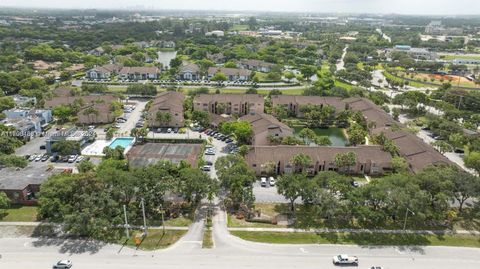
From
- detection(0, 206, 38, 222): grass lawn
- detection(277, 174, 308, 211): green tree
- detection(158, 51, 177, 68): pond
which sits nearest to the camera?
detection(277, 174, 308, 211): green tree

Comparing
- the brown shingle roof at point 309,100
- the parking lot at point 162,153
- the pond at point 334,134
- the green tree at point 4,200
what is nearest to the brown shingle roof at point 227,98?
the brown shingle roof at point 309,100

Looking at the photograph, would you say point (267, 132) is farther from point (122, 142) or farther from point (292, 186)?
point (122, 142)

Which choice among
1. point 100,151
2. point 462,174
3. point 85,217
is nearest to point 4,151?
point 100,151

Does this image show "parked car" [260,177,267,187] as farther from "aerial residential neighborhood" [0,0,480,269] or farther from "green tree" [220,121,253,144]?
"green tree" [220,121,253,144]

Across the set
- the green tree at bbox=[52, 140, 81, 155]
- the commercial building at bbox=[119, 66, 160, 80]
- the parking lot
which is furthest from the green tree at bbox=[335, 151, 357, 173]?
the commercial building at bbox=[119, 66, 160, 80]

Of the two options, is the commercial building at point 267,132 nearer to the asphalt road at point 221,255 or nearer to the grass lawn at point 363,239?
the grass lawn at point 363,239

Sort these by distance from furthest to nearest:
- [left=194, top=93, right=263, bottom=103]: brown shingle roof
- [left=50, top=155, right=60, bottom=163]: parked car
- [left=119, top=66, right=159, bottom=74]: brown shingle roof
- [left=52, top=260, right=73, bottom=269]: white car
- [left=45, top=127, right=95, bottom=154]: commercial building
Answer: [left=119, top=66, right=159, bottom=74]: brown shingle roof → [left=194, top=93, right=263, bottom=103]: brown shingle roof → [left=45, top=127, right=95, bottom=154]: commercial building → [left=50, top=155, right=60, bottom=163]: parked car → [left=52, top=260, right=73, bottom=269]: white car

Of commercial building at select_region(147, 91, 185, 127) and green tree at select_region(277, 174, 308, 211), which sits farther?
commercial building at select_region(147, 91, 185, 127)
